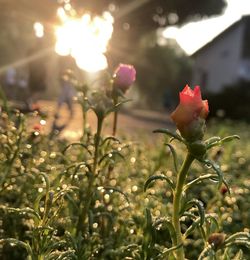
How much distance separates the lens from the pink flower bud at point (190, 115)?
1.46m

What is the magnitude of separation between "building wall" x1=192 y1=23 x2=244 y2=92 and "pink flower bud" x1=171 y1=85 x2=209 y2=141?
123 feet

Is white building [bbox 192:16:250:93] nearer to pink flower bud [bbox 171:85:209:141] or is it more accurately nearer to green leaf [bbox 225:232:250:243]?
green leaf [bbox 225:232:250:243]

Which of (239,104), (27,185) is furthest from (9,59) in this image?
(27,185)

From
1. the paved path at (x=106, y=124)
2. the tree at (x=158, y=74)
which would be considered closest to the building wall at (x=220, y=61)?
the paved path at (x=106, y=124)

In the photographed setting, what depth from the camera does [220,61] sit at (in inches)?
1617

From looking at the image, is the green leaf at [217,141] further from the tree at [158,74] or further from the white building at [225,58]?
the tree at [158,74]

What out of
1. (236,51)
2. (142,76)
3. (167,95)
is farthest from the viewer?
(142,76)

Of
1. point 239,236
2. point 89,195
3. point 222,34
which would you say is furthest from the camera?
point 222,34

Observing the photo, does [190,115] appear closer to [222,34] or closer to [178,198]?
[178,198]

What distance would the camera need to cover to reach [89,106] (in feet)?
7.07

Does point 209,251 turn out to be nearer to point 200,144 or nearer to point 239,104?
point 200,144

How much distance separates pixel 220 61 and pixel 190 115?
40286mm

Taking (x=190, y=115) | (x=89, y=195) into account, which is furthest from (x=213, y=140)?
(x=89, y=195)

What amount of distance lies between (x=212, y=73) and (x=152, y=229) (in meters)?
40.6
